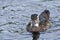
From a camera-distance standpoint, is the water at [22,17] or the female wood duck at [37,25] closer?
the female wood duck at [37,25]

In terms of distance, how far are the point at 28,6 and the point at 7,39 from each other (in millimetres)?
3487

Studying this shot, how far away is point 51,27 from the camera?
12.5m

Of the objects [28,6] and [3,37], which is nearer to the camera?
[3,37]

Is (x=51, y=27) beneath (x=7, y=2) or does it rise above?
beneath

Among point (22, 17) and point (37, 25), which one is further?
point (22, 17)

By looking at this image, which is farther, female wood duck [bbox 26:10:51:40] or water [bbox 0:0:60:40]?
water [bbox 0:0:60:40]

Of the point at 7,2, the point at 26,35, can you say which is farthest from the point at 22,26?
the point at 7,2

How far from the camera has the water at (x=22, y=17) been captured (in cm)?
1182

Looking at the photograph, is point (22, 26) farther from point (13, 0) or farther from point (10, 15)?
point (13, 0)

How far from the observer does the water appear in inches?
465

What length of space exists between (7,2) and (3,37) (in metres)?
3.84

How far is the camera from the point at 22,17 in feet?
44.2

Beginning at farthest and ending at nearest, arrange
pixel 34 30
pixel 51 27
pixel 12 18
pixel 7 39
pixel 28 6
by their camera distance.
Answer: pixel 28 6, pixel 12 18, pixel 51 27, pixel 7 39, pixel 34 30

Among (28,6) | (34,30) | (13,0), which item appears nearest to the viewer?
(34,30)
